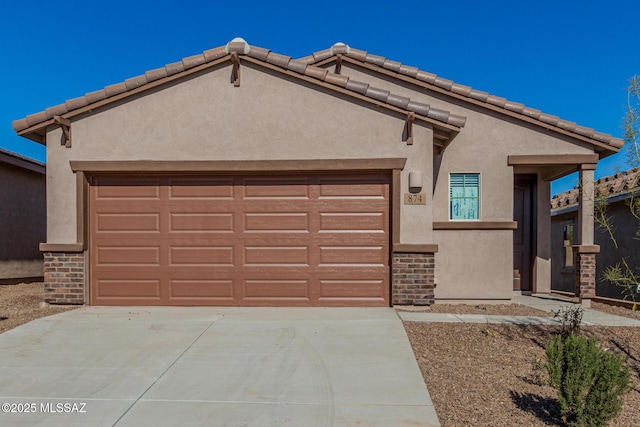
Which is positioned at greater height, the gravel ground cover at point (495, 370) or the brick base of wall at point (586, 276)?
the brick base of wall at point (586, 276)

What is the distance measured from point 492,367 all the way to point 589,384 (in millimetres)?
1374

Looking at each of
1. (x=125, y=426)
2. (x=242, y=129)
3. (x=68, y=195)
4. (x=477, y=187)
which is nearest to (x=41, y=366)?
(x=125, y=426)

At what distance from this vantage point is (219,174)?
810 cm

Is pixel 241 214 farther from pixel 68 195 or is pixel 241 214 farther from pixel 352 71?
pixel 352 71

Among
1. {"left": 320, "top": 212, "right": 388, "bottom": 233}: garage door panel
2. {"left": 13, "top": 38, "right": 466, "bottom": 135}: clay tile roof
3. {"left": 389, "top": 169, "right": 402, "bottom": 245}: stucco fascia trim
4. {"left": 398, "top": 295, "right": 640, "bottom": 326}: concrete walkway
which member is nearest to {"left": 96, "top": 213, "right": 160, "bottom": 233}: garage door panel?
{"left": 13, "top": 38, "right": 466, "bottom": 135}: clay tile roof

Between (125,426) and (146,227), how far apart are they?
4864 millimetres

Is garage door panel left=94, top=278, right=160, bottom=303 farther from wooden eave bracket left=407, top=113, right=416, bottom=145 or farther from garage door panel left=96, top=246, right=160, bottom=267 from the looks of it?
wooden eave bracket left=407, top=113, right=416, bottom=145

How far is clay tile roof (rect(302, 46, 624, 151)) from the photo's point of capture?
30.0ft

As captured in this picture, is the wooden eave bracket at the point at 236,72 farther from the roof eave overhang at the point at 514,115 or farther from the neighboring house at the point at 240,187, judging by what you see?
the roof eave overhang at the point at 514,115

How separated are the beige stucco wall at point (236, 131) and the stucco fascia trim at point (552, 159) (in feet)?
8.22

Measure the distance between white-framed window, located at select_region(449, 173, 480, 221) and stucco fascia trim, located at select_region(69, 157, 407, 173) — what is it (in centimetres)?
204

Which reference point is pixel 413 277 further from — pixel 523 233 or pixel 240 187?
pixel 523 233

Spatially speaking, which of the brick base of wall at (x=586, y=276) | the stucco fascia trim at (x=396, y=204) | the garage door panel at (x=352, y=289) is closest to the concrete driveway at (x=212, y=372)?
the garage door panel at (x=352, y=289)

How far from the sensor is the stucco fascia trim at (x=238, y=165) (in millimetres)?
7812
